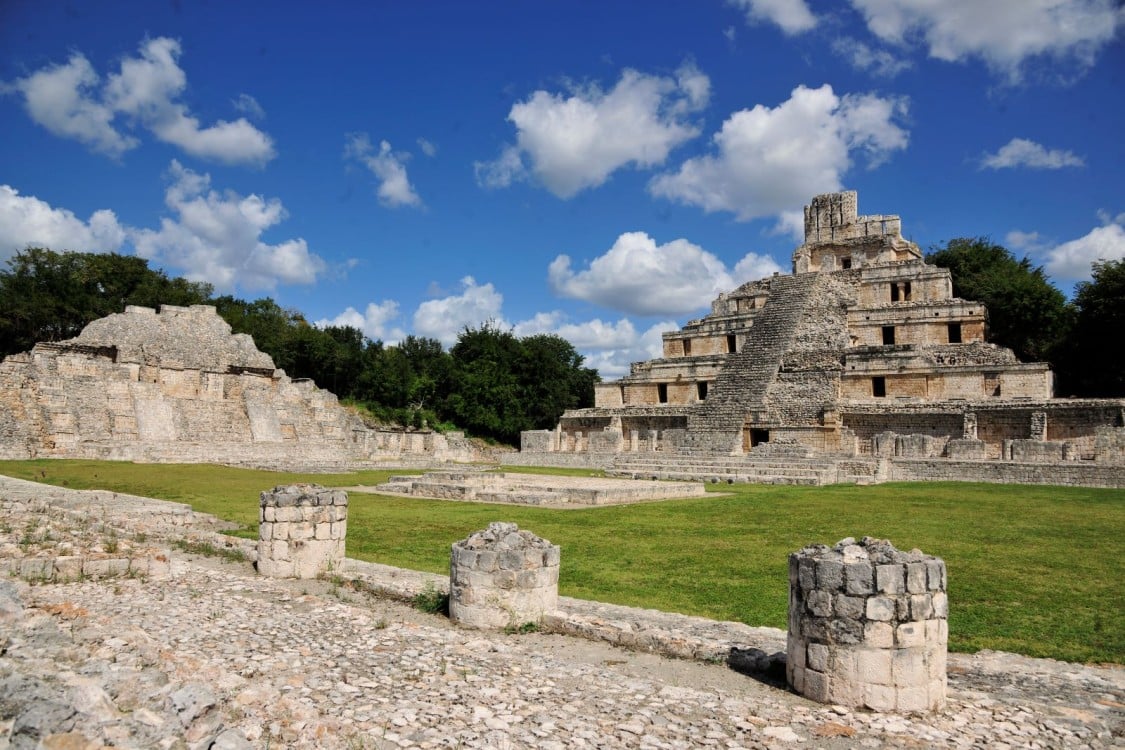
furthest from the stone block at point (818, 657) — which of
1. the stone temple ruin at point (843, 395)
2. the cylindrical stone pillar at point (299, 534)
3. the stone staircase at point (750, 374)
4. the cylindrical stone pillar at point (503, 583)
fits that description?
the stone staircase at point (750, 374)

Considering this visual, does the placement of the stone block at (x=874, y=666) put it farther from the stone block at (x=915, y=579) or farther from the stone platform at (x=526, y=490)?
the stone platform at (x=526, y=490)

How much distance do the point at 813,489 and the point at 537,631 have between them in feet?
52.6

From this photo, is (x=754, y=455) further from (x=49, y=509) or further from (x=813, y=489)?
(x=49, y=509)

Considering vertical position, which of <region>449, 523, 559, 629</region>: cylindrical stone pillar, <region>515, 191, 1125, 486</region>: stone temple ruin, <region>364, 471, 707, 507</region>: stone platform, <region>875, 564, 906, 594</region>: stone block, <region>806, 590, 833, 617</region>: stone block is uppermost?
<region>515, 191, 1125, 486</region>: stone temple ruin

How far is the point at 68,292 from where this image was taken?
1861 inches

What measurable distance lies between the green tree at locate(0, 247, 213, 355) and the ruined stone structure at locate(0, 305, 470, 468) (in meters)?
11.3

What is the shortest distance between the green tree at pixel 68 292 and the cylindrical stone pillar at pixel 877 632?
163ft

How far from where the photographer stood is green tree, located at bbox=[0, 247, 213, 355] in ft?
145

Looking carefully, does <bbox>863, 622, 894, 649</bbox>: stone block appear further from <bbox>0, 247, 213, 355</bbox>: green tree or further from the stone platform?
<bbox>0, 247, 213, 355</bbox>: green tree

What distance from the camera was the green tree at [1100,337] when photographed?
33312mm

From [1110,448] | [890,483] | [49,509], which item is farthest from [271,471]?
[1110,448]

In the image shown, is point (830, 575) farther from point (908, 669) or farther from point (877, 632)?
point (908, 669)

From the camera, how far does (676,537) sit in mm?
12266

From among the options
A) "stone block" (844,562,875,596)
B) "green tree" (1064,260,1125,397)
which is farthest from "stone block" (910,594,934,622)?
"green tree" (1064,260,1125,397)
